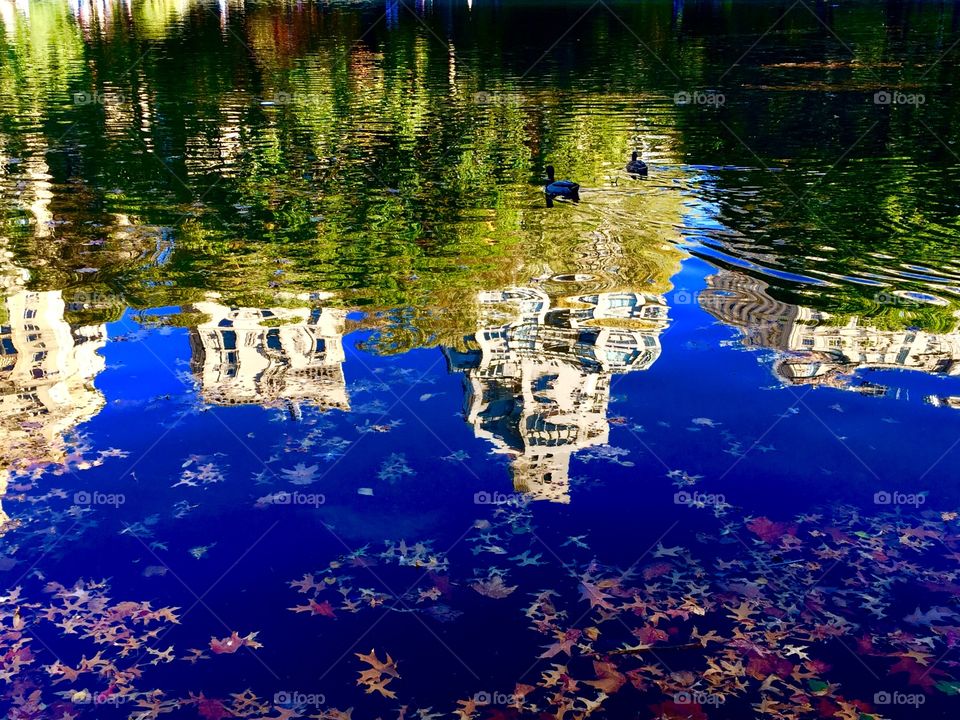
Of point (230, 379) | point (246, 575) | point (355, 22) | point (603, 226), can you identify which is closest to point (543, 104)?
point (603, 226)

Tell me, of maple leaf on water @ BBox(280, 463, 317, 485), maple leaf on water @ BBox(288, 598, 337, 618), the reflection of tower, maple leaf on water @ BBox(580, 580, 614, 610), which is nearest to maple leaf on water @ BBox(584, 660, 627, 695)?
maple leaf on water @ BBox(580, 580, 614, 610)

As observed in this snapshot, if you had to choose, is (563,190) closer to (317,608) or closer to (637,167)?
(637,167)

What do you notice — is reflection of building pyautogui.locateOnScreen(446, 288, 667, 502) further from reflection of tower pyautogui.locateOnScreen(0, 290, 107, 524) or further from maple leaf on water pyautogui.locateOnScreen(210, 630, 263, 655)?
reflection of tower pyautogui.locateOnScreen(0, 290, 107, 524)

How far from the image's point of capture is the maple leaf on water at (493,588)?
31.6 ft

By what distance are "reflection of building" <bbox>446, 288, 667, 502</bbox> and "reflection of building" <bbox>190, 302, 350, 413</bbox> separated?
2055 millimetres

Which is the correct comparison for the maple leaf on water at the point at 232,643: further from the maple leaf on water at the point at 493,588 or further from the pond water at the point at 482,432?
the maple leaf on water at the point at 493,588

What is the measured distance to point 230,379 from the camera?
47.0 ft

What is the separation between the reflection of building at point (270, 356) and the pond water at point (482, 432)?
0.23 feet

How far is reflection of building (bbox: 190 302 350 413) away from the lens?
13781 mm

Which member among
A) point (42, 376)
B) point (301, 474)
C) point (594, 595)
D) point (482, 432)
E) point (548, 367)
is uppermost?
point (548, 367)

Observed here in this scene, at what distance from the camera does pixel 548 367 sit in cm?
1431

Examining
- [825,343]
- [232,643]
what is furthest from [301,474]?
[825,343]

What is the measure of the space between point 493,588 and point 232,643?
2.62 m

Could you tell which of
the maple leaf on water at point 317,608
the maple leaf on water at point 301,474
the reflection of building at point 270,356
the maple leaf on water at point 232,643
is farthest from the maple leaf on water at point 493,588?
the reflection of building at point 270,356
